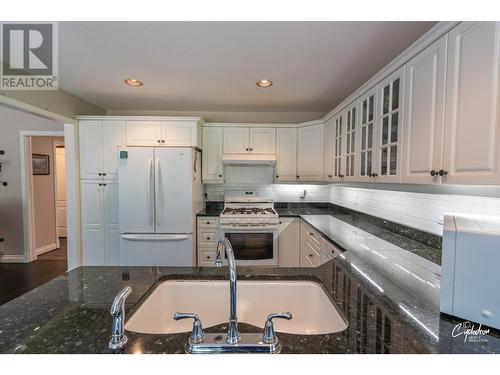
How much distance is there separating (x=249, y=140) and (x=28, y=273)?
3807 mm

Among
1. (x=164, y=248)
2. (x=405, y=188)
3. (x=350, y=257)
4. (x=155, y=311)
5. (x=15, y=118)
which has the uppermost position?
(x=15, y=118)

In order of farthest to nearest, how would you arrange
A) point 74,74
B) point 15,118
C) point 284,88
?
point 15,118 → point 284,88 → point 74,74

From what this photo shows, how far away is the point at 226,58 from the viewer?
2031mm

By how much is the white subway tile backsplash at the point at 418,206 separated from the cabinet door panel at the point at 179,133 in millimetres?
2234

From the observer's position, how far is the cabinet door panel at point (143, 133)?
3196 mm

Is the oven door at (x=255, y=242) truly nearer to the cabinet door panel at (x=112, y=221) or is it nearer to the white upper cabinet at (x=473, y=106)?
the cabinet door panel at (x=112, y=221)

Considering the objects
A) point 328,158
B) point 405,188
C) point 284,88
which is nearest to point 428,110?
point 405,188

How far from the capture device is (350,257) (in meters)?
1.48

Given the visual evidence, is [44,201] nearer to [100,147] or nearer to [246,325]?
[100,147]

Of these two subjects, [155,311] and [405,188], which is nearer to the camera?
[155,311]

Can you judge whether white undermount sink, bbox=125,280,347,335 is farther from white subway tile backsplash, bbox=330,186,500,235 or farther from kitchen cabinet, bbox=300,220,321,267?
kitchen cabinet, bbox=300,220,321,267

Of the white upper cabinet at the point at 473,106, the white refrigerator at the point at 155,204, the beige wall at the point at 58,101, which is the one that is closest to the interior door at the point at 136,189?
the white refrigerator at the point at 155,204

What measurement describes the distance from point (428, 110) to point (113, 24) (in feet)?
6.57

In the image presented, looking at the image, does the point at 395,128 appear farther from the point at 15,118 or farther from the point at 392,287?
the point at 15,118
